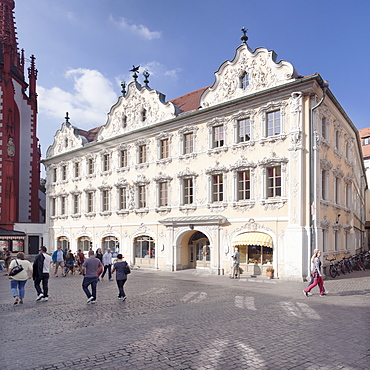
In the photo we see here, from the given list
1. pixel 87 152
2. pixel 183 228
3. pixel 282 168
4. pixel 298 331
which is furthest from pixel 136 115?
pixel 298 331

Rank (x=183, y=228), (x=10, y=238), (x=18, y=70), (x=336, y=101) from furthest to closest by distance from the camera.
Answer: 1. (x=18, y=70)
2. (x=10, y=238)
3. (x=183, y=228)
4. (x=336, y=101)

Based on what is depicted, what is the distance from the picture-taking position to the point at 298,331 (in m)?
9.40

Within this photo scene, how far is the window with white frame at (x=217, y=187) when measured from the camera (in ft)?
82.7

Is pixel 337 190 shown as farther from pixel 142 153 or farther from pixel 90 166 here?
pixel 90 166

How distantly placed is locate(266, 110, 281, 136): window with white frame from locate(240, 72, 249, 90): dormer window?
2.51m

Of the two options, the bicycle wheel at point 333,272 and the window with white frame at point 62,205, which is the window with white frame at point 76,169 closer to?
the window with white frame at point 62,205

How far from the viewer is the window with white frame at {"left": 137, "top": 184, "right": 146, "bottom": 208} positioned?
3015cm

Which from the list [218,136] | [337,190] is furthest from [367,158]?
[218,136]

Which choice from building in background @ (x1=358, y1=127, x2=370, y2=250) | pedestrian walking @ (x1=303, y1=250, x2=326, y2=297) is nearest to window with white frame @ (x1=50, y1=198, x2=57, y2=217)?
pedestrian walking @ (x1=303, y1=250, x2=326, y2=297)

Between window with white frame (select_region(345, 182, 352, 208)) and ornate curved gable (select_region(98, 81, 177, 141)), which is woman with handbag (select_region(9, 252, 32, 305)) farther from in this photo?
window with white frame (select_region(345, 182, 352, 208))

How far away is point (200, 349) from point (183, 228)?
1871 cm

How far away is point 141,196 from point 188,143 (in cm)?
593

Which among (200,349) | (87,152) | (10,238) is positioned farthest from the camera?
(10,238)

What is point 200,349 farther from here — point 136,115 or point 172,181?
point 136,115
